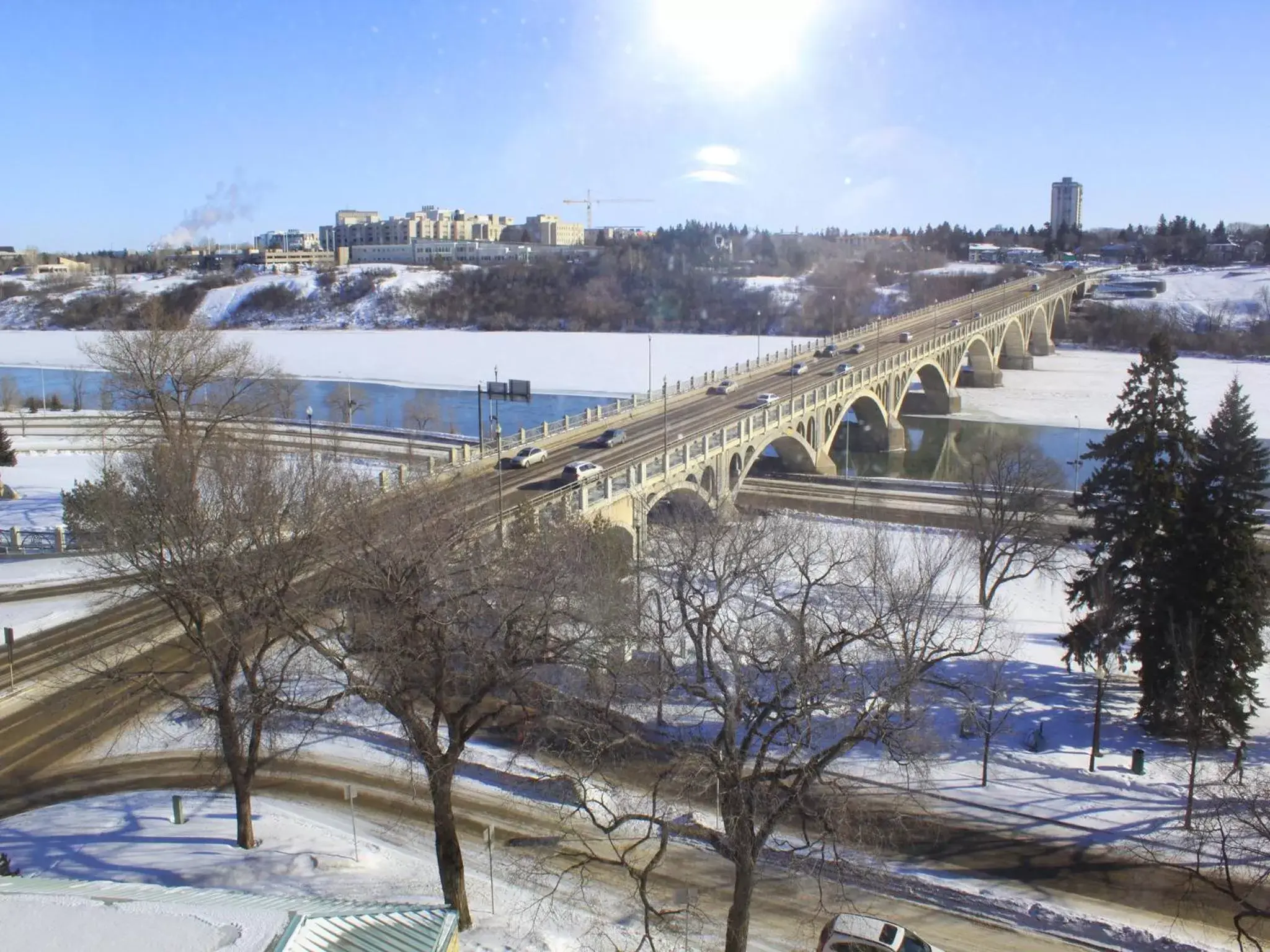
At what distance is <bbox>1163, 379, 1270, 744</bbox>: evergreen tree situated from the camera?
1722 centimetres

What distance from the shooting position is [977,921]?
39.4 ft

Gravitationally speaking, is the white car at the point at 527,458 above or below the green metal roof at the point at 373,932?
above

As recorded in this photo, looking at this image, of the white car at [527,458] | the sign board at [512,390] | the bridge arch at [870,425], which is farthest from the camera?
the bridge arch at [870,425]

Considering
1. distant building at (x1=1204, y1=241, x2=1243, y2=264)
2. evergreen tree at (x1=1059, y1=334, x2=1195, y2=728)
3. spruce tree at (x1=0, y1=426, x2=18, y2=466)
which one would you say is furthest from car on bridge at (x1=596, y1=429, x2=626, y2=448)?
distant building at (x1=1204, y1=241, x2=1243, y2=264)

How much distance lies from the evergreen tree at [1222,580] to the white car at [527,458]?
51.2ft

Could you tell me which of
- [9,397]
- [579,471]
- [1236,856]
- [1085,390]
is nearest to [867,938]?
[1236,856]

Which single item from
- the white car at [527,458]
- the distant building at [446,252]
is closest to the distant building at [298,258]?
the distant building at [446,252]

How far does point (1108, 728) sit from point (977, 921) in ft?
25.2

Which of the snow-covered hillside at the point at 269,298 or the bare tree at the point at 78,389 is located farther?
the snow-covered hillside at the point at 269,298

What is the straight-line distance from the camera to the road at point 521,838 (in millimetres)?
11648

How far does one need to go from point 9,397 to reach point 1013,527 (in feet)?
165

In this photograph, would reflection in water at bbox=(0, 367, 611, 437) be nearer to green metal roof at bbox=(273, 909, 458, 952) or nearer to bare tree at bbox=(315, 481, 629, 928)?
bare tree at bbox=(315, 481, 629, 928)

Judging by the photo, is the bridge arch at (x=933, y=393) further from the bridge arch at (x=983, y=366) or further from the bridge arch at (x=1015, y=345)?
the bridge arch at (x=1015, y=345)

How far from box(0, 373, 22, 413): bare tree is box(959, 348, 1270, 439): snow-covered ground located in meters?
50.2
